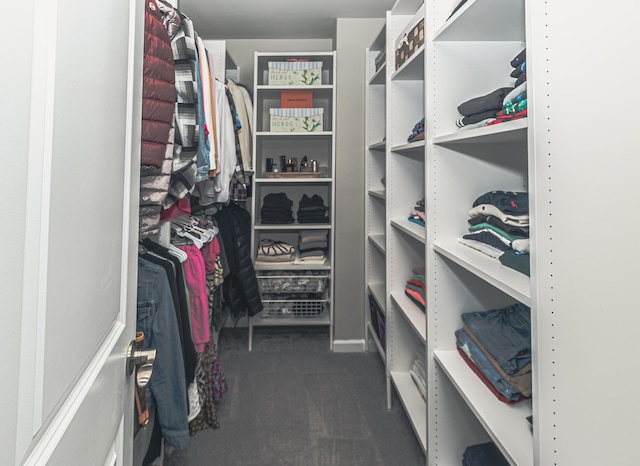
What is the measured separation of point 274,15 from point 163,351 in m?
2.44

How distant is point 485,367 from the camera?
3.86 feet

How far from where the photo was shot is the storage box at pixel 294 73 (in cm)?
275

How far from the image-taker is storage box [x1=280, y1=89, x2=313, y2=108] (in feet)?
9.23

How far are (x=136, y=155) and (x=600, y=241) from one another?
876 mm

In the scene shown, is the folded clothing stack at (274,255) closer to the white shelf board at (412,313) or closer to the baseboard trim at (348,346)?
the baseboard trim at (348,346)

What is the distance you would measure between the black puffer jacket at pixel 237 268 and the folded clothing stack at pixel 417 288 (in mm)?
1112

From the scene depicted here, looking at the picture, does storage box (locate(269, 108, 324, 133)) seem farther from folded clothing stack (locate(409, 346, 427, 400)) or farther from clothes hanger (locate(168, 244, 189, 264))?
folded clothing stack (locate(409, 346, 427, 400))

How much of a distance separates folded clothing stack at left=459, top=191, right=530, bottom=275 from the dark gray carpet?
107 cm

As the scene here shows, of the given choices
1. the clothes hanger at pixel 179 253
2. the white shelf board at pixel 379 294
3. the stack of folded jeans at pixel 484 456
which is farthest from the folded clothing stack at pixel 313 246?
the stack of folded jeans at pixel 484 456

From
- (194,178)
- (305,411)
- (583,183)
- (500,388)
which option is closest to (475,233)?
(500,388)

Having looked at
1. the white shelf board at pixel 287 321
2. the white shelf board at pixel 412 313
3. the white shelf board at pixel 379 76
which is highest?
the white shelf board at pixel 379 76

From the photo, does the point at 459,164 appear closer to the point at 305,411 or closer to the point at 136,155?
the point at 136,155

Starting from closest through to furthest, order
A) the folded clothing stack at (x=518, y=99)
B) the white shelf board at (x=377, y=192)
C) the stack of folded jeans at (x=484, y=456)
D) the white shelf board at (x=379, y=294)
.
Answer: the folded clothing stack at (x=518, y=99), the stack of folded jeans at (x=484, y=456), the white shelf board at (x=379, y=294), the white shelf board at (x=377, y=192)

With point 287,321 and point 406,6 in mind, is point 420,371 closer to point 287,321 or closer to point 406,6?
point 287,321
